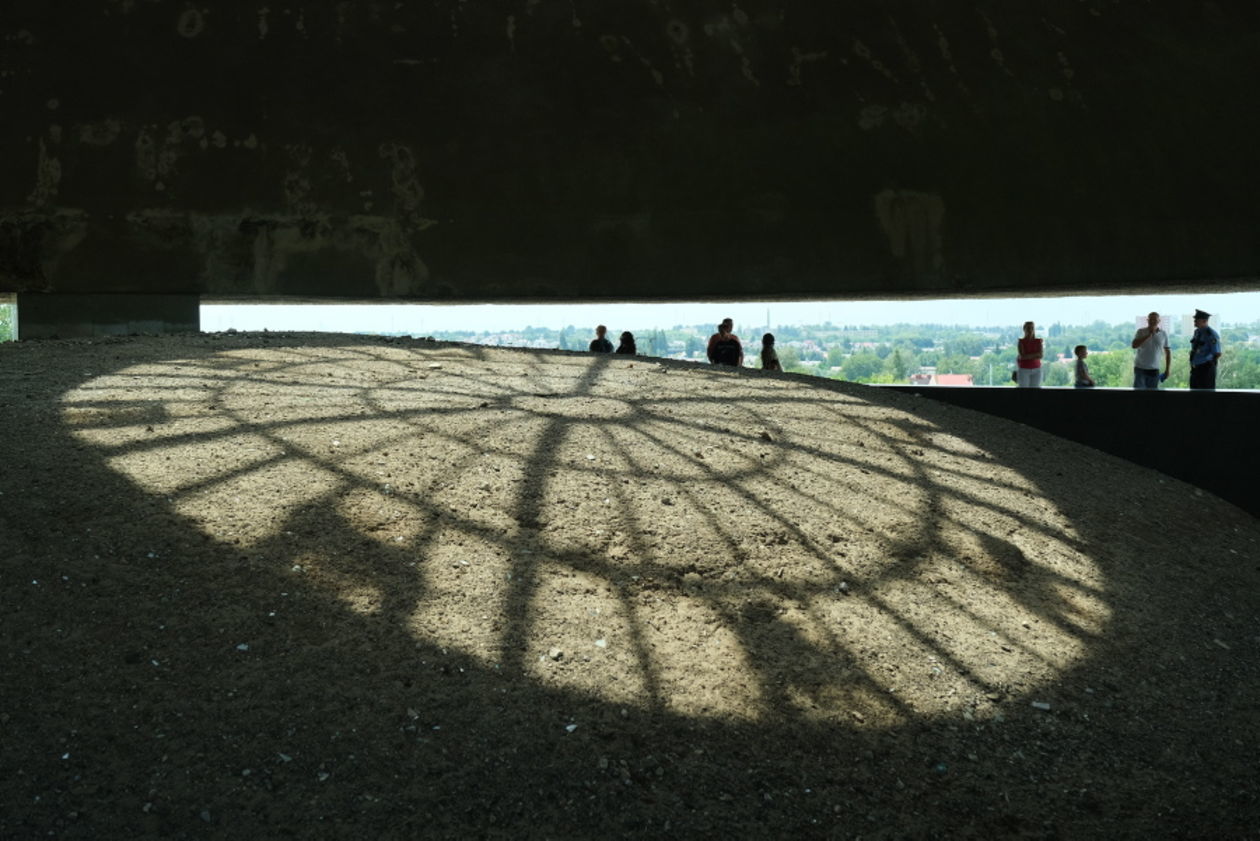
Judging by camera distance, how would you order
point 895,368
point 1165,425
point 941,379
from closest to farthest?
point 1165,425 → point 941,379 → point 895,368

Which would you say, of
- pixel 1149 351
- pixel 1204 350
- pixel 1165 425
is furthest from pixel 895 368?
pixel 1165 425

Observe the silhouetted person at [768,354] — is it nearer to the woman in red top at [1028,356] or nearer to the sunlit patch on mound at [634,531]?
the woman in red top at [1028,356]

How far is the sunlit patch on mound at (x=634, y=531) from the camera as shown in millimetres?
4230

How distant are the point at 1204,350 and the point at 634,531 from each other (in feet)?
27.0

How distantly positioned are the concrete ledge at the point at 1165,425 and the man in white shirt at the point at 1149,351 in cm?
186

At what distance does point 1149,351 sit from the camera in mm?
10766

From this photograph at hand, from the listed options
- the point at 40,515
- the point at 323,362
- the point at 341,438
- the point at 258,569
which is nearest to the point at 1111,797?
the point at 258,569

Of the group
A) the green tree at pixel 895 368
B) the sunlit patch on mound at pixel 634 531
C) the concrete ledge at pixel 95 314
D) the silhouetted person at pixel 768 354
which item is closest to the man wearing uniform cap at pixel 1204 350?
the green tree at pixel 895 368

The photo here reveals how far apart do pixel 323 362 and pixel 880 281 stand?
5.80m

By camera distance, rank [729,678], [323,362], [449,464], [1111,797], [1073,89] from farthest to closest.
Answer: [1073,89] < [323,362] < [449,464] < [729,678] < [1111,797]

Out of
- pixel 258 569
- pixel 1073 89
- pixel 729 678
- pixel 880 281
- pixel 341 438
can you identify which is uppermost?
pixel 1073 89

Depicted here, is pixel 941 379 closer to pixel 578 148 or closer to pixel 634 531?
pixel 578 148

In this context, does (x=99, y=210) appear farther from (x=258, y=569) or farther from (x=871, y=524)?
(x=871, y=524)

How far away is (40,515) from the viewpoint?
4.51m
